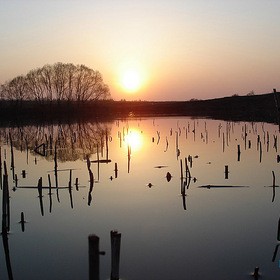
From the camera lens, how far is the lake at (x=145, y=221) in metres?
9.82

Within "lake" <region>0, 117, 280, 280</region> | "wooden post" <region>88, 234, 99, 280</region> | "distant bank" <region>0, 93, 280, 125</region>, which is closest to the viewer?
"wooden post" <region>88, 234, 99, 280</region>

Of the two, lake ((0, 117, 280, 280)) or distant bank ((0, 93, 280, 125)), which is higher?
distant bank ((0, 93, 280, 125))

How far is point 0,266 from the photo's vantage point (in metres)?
10.2

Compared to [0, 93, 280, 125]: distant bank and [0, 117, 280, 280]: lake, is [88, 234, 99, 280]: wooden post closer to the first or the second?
[0, 117, 280, 280]: lake

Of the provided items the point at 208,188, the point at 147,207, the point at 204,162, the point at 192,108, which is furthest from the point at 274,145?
the point at 192,108

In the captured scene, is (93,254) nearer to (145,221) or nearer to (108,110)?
(145,221)

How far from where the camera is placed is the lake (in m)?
9.82

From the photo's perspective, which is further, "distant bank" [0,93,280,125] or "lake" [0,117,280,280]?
"distant bank" [0,93,280,125]

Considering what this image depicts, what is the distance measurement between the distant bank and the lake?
45.1 metres

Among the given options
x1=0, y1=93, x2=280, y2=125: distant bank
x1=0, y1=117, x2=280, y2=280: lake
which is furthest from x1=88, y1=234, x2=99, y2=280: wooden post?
x1=0, y1=93, x2=280, y2=125: distant bank

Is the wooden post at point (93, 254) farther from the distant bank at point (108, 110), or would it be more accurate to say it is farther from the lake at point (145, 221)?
the distant bank at point (108, 110)

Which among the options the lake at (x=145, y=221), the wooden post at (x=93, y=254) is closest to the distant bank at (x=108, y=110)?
the lake at (x=145, y=221)

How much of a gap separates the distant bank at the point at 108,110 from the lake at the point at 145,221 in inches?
1777

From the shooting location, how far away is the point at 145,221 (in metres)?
13.8
